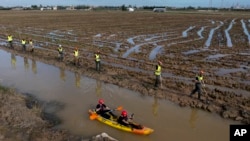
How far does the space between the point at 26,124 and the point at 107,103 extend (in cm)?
463

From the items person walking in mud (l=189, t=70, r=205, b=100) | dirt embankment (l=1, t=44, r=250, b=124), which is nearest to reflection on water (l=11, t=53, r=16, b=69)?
dirt embankment (l=1, t=44, r=250, b=124)

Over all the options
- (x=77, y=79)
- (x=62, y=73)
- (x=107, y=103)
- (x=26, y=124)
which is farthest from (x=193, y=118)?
(x=62, y=73)

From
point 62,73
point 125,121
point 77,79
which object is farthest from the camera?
point 62,73

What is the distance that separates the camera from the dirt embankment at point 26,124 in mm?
11921

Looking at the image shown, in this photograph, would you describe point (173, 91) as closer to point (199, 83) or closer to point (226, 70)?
point (199, 83)

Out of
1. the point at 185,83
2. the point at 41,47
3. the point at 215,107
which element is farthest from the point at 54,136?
the point at 41,47

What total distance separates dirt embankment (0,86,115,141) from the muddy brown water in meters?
0.69

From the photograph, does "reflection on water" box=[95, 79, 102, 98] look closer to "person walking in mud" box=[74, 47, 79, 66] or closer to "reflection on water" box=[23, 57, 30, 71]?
"person walking in mud" box=[74, 47, 79, 66]

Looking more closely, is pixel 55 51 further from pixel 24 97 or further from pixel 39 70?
pixel 24 97

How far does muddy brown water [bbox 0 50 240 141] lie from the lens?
505 inches

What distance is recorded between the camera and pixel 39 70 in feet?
76.8

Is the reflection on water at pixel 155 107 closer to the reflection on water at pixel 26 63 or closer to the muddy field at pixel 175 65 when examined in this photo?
the muddy field at pixel 175 65

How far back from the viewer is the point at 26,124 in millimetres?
12961

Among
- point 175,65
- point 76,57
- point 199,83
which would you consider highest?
point 76,57
